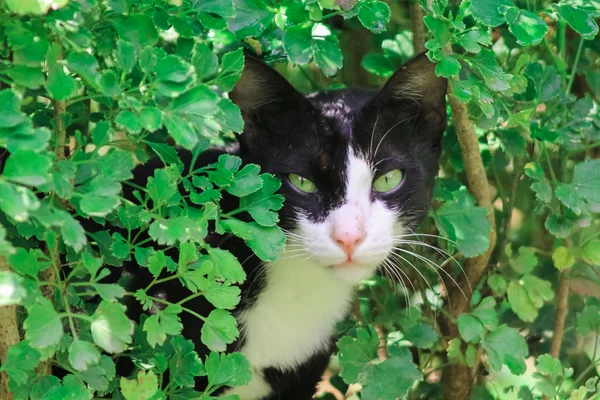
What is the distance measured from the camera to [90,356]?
134 centimetres

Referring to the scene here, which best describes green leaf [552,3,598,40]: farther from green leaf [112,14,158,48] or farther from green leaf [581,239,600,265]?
green leaf [112,14,158,48]

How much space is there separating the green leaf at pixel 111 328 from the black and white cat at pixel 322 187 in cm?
61

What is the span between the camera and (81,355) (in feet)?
4.38

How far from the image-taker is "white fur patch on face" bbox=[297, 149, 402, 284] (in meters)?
1.83

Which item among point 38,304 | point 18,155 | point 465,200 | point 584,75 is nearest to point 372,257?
point 465,200

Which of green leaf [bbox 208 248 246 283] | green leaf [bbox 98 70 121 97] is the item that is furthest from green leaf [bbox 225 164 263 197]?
green leaf [bbox 98 70 121 97]

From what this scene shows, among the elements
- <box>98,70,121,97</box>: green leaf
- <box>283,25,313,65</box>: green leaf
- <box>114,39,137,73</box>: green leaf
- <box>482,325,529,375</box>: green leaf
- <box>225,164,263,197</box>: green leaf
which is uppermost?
<box>114,39,137,73</box>: green leaf

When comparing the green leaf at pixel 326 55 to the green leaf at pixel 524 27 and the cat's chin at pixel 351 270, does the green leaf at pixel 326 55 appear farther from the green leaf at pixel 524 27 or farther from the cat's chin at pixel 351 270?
the cat's chin at pixel 351 270

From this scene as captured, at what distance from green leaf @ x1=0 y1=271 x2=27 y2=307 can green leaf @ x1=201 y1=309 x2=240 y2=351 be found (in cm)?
43

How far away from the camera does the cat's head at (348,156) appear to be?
188 cm

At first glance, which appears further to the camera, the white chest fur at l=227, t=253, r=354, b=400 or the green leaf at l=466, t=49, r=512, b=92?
the white chest fur at l=227, t=253, r=354, b=400

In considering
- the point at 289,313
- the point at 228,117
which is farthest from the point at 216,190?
the point at 289,313

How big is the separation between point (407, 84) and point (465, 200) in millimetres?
366

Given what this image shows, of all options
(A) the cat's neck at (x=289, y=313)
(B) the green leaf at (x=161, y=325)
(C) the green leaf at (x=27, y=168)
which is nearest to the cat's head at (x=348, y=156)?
(A) the cat's neck at (x=289, y=313)
